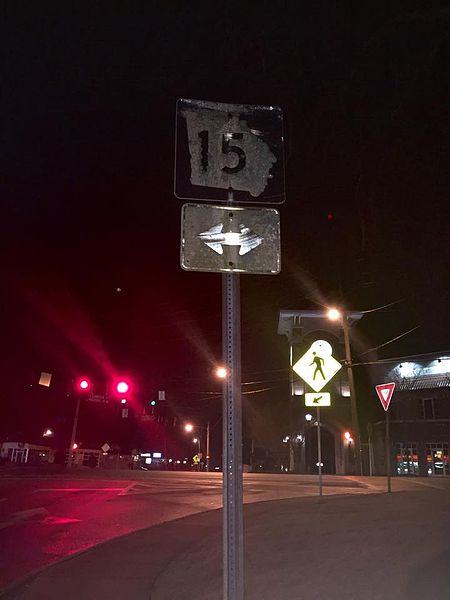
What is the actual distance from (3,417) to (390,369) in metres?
31.6

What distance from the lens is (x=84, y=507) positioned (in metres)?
13.1

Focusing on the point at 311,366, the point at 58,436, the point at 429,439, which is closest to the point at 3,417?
the point at 58,436

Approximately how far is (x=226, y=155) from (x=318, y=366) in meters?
7.88

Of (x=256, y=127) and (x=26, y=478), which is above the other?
(x=256, y=127)

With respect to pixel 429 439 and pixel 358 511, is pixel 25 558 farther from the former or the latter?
pixel 429 439

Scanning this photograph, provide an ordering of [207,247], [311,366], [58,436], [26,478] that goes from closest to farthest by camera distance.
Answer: [207,247], [311,366], [26,478], [58,436]

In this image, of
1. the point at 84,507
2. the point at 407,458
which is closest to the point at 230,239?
the point at 84,507

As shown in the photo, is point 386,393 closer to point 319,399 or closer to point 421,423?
point 319,399

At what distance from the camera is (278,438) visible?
213ft

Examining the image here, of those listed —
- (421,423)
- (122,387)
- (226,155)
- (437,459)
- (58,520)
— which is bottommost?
(58,520)

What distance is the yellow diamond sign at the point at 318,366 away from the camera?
10.9 meters

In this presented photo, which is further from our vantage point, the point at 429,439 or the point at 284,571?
the point at 429,439

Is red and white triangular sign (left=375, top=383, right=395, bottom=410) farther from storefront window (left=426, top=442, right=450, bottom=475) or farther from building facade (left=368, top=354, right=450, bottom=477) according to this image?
storefront window (left=426, top=442, right=450, bottom=475)

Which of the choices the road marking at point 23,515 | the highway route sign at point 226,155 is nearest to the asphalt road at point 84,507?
the road marking at point 23,515
